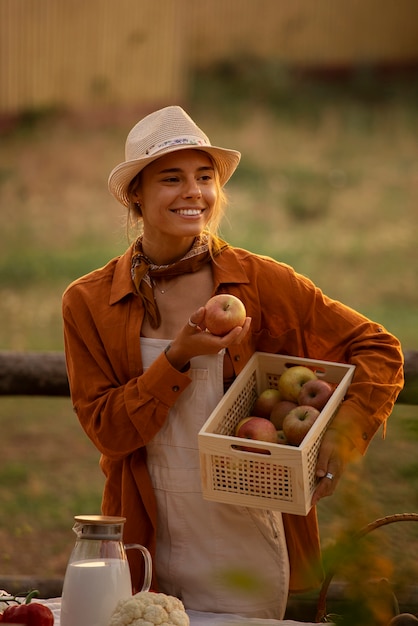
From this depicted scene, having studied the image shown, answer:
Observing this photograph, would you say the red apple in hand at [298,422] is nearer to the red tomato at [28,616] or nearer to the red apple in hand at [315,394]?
the red apple in hand at [315,394]

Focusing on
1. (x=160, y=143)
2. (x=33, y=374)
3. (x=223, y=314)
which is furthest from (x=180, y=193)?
(x=33, y=374)

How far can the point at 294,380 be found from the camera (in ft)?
8.01

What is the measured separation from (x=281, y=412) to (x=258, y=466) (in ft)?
0.80

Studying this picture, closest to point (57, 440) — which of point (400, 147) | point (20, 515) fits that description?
point (20, 515)

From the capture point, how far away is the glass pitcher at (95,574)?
194cm

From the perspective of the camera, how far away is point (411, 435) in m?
1.10

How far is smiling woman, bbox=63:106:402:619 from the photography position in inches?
95.8

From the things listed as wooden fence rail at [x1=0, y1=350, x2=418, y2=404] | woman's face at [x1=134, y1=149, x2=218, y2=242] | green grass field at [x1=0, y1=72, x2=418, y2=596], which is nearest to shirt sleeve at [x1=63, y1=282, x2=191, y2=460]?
woman's face at [x1=134, y1=149, x2=218, y2=242]

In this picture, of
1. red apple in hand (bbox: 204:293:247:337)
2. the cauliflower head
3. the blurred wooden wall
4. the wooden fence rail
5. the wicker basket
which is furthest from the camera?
the blurred wooden wall

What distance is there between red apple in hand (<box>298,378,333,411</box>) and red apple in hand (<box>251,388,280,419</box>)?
0.10m

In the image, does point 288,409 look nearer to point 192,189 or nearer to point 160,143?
point 192,189

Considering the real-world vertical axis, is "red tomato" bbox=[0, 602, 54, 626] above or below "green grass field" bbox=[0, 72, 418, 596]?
above

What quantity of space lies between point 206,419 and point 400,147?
11.9 m

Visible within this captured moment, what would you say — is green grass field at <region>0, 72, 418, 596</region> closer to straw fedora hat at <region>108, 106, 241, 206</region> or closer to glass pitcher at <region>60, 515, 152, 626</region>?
straw fedora hat at <region>108, 106, 241, 206</region>
